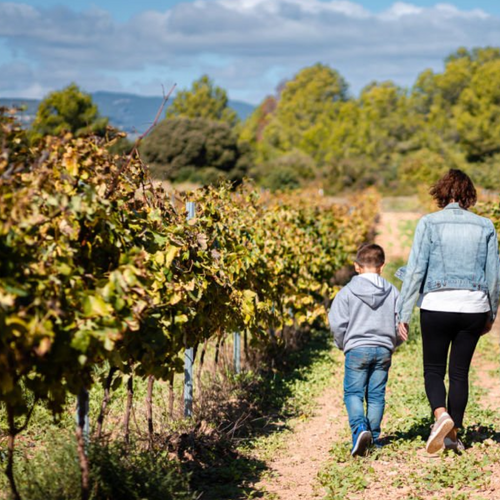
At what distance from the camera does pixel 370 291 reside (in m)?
4.94

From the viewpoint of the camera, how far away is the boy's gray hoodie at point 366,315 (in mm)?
4930

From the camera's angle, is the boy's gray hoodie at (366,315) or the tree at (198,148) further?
the tree at (198,148)

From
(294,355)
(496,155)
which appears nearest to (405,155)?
(496,155)

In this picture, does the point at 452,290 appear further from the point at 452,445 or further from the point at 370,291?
the point at 452,445

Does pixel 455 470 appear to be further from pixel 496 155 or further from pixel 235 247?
pixel 496 155

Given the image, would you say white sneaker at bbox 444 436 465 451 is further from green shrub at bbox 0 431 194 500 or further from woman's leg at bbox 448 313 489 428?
green shrub at bbox 0 431 194 500

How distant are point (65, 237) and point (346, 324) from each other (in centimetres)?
242

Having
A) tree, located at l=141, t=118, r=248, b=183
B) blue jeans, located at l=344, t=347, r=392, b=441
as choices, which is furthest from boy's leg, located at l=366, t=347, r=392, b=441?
tree, located at l=141, t=118, r=248, b=183

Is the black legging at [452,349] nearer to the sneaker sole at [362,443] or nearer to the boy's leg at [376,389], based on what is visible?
the boy's leg at [376,389]

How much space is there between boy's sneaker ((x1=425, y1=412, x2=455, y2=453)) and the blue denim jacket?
0.63m

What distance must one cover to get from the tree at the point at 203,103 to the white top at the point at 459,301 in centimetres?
7018

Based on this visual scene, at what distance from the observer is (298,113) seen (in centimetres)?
7894

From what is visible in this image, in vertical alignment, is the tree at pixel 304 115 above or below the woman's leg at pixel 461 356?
above

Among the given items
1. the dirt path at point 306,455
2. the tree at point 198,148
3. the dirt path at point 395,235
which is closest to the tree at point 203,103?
the tree at point 198,148
